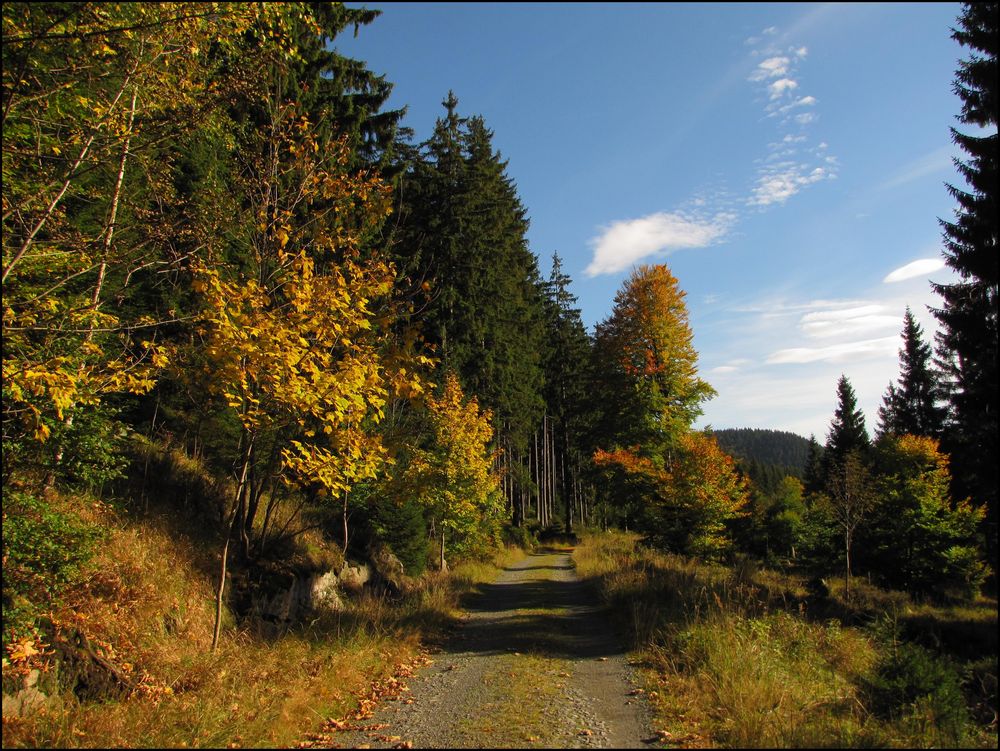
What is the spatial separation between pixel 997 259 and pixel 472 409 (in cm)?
1383

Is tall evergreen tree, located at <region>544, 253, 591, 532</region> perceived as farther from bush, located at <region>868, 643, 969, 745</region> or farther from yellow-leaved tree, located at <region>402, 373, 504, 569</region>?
bush, located at <region>868, 643, 969, 745</region>

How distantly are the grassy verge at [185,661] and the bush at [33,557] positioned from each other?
0.92ft

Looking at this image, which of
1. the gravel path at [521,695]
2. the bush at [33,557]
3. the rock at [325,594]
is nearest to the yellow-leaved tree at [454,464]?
the rock at [325,594]

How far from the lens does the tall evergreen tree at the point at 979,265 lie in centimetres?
1068

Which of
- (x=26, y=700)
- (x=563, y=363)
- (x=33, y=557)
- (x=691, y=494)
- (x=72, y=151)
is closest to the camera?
(x=26, y=700)

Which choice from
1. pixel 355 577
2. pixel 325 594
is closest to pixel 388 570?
pixel 355 577

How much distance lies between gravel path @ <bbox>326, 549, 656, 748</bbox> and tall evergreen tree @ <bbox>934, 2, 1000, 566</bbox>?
8.97 metres

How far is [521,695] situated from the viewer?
6039 millimetres

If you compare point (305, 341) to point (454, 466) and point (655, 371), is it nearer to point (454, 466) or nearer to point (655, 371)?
point (454, 466)

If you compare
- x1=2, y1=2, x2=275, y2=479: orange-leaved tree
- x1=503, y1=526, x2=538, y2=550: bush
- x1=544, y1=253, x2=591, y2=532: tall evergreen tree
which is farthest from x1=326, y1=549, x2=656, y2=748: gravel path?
x1=544, y1=253, x2=591, y2=532: tall evergreen tree

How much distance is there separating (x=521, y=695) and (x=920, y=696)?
14.0ft

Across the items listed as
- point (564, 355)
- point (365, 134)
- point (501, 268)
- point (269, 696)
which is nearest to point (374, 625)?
point (269, 696)

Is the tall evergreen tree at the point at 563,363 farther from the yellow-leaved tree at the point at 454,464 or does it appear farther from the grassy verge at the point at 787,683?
the grassy verge at the point at 787,683

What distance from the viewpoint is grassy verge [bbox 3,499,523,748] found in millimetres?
4496
